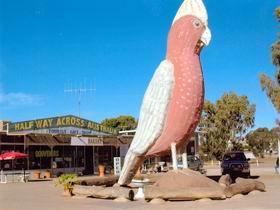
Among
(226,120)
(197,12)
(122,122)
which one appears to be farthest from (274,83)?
(122,122)

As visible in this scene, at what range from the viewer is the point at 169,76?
59.6 ft

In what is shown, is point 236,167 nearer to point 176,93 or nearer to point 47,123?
point 47,123

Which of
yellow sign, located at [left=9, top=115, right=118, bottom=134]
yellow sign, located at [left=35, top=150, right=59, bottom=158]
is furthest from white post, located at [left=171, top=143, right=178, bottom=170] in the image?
yellow sign, located at [left=9, top=115, right=118, bottom=134]

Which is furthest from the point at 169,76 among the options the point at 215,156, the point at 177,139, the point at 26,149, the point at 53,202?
the point at 215,156

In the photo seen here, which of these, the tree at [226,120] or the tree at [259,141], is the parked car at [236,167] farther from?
the tree at [259,141]

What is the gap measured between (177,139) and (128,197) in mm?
2773

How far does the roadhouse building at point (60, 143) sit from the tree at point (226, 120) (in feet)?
50.2

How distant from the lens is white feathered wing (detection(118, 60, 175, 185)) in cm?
1789

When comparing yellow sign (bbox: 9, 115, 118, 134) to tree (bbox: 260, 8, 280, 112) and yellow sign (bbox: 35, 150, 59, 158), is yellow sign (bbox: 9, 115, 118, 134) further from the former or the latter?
tree (bbox: 260, 8, 280, 112)

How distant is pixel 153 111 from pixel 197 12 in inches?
153

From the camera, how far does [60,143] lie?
141ft

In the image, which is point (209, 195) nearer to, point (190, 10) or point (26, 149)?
point (190, 10)

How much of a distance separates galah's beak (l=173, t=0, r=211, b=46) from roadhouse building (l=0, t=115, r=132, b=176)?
2396 cm

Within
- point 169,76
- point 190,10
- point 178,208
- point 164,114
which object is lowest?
point 178,208
